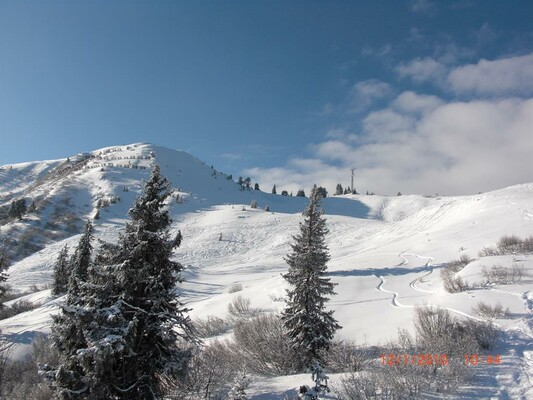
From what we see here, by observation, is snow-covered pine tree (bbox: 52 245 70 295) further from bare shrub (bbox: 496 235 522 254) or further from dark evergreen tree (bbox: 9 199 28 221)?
dark evergreen tree (bbox: 9 199 28 221)

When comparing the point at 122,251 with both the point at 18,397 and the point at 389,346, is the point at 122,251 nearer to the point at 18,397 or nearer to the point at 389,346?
the point at 18,397

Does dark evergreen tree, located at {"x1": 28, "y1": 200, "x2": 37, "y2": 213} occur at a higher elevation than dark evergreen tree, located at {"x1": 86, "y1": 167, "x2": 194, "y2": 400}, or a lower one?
higher

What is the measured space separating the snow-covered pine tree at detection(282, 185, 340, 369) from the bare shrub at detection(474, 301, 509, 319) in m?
5.03

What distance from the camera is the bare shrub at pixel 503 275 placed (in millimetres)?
15719

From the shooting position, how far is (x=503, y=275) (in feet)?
53.3

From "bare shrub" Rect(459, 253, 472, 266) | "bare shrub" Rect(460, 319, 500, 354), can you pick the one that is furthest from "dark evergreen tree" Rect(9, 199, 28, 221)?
"bare shrub" Rect(460, 319, 500, 354)

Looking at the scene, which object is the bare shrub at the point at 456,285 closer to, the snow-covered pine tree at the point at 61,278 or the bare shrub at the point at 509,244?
the bare shrub at the point at 509,244

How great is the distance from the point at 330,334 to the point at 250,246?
41634mm

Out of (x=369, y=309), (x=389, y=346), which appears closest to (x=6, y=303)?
(x=369, y=309)

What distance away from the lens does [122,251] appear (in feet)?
28.0

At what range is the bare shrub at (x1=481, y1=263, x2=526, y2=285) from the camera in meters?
15.7
